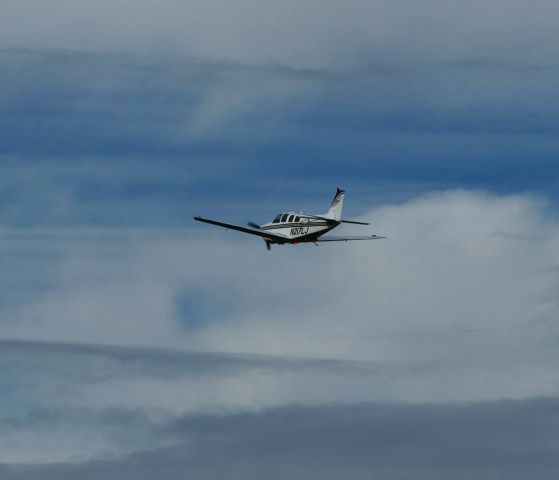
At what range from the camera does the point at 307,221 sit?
564ft

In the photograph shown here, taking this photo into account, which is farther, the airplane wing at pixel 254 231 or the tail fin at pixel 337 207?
the tail fin at pixel 337 207

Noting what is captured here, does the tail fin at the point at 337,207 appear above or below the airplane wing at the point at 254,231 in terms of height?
above

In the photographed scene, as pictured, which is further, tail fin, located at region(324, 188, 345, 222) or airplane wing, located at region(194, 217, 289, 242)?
tail fin, located at region(324, 188, 345, 222)

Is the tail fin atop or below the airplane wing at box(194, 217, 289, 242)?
atop

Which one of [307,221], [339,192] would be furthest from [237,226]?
[339,192]

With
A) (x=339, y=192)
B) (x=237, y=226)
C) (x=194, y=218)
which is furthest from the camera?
(x=339, y=192)

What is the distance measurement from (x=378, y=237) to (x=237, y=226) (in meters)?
30.6

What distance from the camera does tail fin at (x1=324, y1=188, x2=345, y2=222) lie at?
17688cm

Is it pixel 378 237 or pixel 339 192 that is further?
pixel 339 192

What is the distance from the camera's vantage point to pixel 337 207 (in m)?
179

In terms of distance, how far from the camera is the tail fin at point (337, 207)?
17688 centimetres

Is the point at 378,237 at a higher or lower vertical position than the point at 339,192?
lower

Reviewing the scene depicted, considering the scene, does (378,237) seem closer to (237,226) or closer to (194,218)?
(237,226)

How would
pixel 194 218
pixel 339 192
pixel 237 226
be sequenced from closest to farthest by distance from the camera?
pixel 194 218 → pixel 237 226 → pixel 339 192
